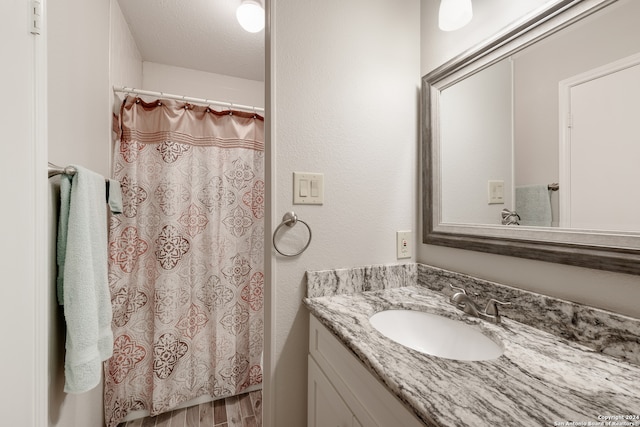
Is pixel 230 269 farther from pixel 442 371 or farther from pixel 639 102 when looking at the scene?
pixel 639 102

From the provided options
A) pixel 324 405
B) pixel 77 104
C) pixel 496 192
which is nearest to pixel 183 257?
pixel 77 104

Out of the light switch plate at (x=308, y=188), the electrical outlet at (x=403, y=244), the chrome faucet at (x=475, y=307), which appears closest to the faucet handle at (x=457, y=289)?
the chrome faucet at (x=475, y=307)

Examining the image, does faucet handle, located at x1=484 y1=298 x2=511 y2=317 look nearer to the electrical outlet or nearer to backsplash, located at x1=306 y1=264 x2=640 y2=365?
backsplash, located at x1=306 y1=264 x2=640 y2=365

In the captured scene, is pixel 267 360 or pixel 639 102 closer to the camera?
pixel 639 102

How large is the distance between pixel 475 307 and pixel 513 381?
0.35m

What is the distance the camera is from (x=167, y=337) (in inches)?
60.1

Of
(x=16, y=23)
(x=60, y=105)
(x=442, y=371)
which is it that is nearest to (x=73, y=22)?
(x=60, y=105)

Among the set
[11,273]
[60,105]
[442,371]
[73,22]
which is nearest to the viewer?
[442,371]

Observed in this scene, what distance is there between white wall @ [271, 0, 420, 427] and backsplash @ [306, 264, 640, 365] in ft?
0.16

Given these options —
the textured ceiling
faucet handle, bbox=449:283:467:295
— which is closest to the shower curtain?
the textured ceiling

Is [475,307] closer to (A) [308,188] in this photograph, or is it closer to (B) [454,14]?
(A) [308,188]

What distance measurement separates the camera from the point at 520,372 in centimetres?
49

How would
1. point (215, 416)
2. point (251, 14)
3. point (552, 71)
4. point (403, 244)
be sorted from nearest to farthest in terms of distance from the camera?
point (552, 71) < point (403, 244) < point (251, 14) < point (215, 416)

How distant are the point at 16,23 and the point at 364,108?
1.02 m
